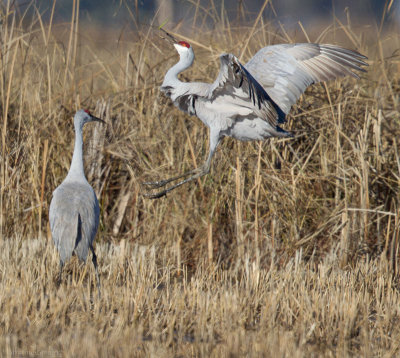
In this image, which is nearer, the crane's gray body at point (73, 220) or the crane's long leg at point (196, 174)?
the crane's gray body at point (73, 220)

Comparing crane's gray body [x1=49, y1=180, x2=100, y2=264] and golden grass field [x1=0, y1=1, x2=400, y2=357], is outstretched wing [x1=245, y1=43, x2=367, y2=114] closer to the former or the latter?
golden grass field [x1=0, y1=1, x2=400, y2=357]

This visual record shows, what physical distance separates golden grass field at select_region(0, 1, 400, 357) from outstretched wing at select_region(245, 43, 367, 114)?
621 millimetres

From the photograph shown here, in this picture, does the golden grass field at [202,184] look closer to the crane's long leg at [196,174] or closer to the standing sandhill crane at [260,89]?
the crane's long leg at [196,174]

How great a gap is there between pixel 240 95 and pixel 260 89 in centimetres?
29

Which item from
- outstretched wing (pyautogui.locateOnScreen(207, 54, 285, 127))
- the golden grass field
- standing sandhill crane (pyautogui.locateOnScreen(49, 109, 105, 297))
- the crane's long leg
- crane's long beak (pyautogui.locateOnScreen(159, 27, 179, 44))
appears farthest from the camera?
crane's long beak (pyautogui.locateOnScreen(159, 27, 179, 44))

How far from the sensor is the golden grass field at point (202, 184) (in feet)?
16.1

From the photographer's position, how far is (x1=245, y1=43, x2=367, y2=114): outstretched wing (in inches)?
208

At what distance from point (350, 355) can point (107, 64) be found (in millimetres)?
4578

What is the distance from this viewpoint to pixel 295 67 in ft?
17.6

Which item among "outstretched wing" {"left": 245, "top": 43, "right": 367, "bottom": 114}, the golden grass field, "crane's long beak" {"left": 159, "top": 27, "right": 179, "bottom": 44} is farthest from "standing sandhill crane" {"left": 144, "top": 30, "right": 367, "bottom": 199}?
the golden grass field

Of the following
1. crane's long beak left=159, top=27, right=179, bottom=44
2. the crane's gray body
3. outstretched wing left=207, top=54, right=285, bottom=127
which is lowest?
the crane's gray body

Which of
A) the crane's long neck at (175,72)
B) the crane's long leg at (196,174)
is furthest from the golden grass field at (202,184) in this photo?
the crane's long neck at (175,72)

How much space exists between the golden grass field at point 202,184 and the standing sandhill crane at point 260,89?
0.45 m

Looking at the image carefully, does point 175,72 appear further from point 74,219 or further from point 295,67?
point 74,219
